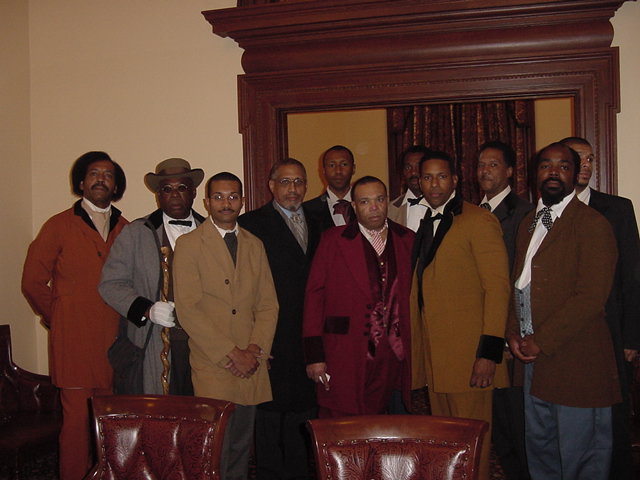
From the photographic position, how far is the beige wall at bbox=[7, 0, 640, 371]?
4.26m

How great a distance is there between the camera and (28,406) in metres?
3.87

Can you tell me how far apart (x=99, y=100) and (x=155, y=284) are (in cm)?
184

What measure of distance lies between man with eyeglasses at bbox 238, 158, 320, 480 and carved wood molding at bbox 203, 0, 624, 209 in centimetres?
77

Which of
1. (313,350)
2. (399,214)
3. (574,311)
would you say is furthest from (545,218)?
(399,214)

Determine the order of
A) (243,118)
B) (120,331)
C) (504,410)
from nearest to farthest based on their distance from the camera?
(120,331) < (504,410) < (243,118)

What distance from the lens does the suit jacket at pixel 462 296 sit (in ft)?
9.49

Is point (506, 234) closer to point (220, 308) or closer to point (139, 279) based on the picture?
point (220, 308)

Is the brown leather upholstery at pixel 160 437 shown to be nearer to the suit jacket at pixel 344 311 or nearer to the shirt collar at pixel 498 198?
the suit jacket at pixel 344 311

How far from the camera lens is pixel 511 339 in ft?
9.70

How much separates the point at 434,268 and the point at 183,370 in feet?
4.25

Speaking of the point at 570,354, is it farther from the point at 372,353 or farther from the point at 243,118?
the point at 243,118

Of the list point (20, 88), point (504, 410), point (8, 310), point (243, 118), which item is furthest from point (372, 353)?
point (20, 88)

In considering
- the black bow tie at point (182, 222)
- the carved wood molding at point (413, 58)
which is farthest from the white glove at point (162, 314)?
the carved wood molding at point (413, 58)

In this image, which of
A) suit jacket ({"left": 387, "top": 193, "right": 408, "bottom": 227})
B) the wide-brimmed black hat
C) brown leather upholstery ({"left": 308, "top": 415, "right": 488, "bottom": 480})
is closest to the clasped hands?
the wide-brimmed black hat
